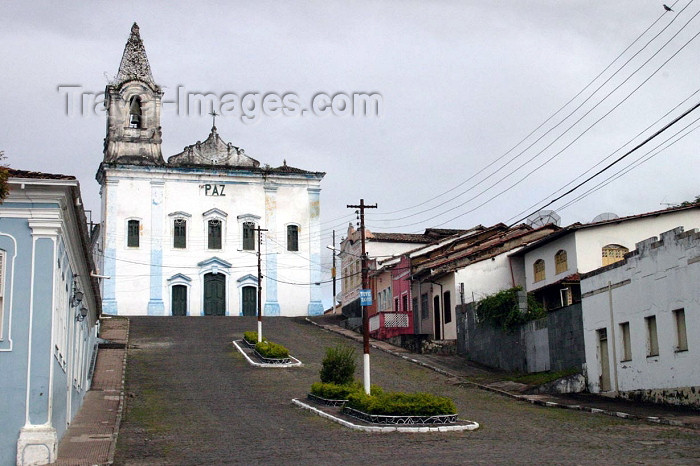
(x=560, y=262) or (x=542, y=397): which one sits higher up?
(x=560, y=262)

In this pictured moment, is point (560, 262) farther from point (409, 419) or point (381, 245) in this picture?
point (381, 245)

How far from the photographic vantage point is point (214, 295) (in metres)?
56.1

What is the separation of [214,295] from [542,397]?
3259 centimetres

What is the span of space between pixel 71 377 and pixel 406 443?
8.12 metres

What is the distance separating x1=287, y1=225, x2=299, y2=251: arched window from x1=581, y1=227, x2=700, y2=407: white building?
3151 cm

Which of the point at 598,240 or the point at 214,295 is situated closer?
the point at 598,240

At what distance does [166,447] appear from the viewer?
56.7 ft

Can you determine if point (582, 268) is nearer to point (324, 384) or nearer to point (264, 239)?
point (324, 384)

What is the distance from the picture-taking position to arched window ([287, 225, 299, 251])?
57.9 metres

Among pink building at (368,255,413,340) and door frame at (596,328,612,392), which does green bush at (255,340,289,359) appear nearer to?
pink building at (368,255,413,340)

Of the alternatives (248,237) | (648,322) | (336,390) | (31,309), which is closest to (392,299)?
(248,237)

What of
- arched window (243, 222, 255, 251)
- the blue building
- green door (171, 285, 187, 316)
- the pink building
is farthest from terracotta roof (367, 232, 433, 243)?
the blue building

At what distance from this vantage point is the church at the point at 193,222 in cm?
5503

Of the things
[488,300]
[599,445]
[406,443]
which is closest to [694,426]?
[599,445]
